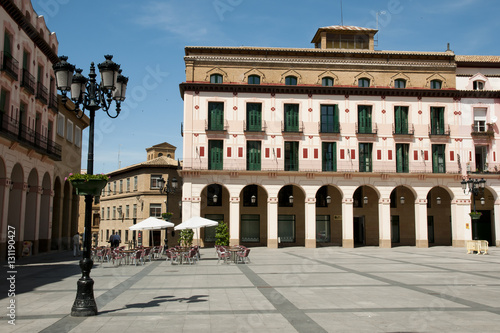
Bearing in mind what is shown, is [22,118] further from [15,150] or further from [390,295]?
[390,295]

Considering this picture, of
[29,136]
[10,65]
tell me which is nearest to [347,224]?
[29,136]

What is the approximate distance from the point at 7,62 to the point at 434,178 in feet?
105

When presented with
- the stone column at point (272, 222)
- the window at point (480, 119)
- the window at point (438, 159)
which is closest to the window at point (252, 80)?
the stone column at point (272, 222)

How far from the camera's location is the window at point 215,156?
37594 mm

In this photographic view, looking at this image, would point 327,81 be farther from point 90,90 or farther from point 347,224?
point 90,90

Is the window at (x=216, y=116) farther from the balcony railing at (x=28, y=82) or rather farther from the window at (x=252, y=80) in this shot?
the balcony railing at (x=28, y=82)

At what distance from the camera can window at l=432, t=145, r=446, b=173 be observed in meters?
38.9

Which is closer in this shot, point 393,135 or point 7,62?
point 7,62

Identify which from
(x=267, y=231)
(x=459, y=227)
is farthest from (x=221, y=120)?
(x=459, y=227)

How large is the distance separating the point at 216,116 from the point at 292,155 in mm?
7024

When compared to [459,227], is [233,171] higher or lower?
higher

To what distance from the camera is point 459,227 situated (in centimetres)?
3841

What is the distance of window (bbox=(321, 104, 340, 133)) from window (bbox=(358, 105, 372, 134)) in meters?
1.95

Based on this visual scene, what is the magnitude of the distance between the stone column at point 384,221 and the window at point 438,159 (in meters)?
4.92
